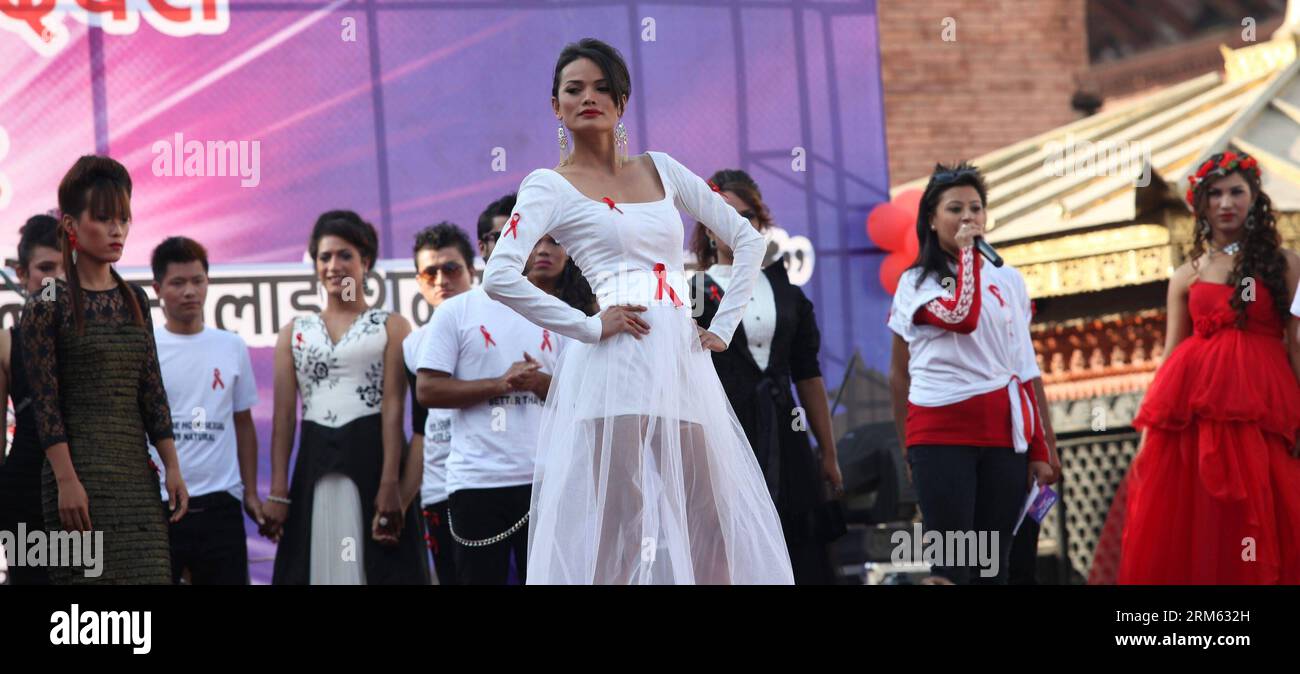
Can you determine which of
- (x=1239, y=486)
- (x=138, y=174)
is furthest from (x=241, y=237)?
(x=1239, y=486)

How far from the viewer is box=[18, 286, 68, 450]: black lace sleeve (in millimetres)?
4355

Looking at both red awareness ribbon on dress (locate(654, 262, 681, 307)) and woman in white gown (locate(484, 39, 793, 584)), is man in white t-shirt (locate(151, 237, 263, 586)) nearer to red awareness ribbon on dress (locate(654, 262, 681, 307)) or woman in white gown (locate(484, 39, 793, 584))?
woman in white gown (locate(484, 39, 793, 584))

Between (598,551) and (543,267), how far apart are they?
153cm

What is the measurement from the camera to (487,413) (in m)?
5.24

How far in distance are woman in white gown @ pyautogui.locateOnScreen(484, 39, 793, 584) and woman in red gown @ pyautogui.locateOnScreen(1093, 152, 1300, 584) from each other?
218 cm

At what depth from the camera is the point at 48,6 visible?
7.10 meters

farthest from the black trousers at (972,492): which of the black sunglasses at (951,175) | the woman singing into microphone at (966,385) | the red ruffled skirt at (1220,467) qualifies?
the black sunglasses at (951,175)

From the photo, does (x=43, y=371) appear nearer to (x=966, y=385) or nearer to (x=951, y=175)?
(x=966, y=385)

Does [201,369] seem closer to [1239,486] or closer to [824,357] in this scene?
[824,357]

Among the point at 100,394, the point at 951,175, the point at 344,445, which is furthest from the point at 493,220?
the point at 100,394

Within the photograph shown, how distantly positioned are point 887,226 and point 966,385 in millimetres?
2143

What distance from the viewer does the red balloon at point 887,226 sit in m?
7.35

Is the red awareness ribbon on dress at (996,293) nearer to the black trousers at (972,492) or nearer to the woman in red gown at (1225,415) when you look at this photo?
the black trousers at (972,492)
